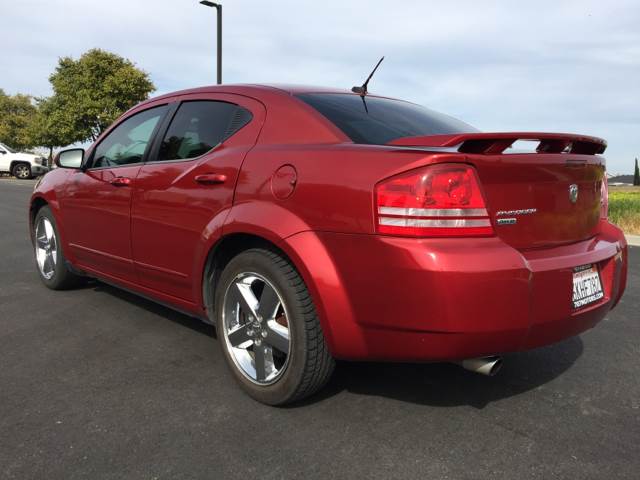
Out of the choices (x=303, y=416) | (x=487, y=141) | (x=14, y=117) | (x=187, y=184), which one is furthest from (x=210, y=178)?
(x=14, y=117)

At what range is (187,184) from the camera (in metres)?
3.04

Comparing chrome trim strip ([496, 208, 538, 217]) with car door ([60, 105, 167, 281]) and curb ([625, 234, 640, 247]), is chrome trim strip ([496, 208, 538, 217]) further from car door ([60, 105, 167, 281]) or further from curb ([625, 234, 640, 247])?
curb ([625, 234, 640, 247])

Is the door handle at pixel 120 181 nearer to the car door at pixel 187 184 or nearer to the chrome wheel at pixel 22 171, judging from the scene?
the car door at pixel 187 184

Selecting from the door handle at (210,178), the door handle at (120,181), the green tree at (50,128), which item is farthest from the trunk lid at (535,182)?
the green tree at (50,128)

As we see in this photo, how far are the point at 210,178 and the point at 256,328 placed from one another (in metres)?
0.80

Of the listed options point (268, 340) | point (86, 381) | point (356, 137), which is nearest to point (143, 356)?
point (86, 381)

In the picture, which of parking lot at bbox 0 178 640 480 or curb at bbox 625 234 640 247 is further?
curb at bbox 625 234 640 247

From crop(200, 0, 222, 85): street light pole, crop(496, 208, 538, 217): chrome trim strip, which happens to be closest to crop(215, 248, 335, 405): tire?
crop(496, 208, 538, 217): chrome trim strip

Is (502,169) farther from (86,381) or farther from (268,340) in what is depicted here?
(86,381)

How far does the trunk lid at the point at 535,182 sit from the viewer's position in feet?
7.28

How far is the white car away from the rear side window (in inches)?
1087

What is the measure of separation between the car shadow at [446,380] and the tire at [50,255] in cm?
Answer: 269

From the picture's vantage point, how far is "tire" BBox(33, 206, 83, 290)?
15.1ft

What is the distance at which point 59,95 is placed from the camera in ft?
113
